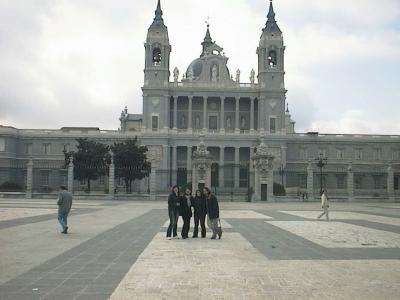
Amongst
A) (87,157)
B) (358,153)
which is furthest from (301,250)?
(358,153)

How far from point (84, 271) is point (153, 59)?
78216 millimetres

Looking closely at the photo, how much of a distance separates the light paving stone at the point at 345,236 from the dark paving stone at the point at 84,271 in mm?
5108

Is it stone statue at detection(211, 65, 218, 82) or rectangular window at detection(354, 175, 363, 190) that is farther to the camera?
stone statue at detection(211, 65, 218, 82)

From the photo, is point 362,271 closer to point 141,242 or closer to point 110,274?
point 110,274

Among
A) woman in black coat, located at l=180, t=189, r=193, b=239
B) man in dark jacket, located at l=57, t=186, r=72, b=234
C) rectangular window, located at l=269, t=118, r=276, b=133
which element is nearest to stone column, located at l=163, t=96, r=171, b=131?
rectangular window, located at l=269, t=118, r=276, b=133

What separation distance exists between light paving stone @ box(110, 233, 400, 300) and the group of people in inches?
104

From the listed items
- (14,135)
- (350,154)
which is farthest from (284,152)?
(14,135)

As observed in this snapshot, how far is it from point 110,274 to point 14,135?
268 ft

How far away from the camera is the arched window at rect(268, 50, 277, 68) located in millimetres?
85750

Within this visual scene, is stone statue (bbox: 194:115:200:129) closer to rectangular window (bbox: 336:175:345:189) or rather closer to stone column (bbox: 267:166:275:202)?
rectangular window (bbox: 336:175:345:189)

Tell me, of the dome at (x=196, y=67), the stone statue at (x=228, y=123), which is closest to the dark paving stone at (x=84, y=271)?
the stone statue at (x=228, y=123)

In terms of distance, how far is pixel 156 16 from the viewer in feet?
287

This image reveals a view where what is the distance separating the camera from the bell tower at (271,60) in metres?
85.0

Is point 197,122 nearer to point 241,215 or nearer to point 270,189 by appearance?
point 270,189
